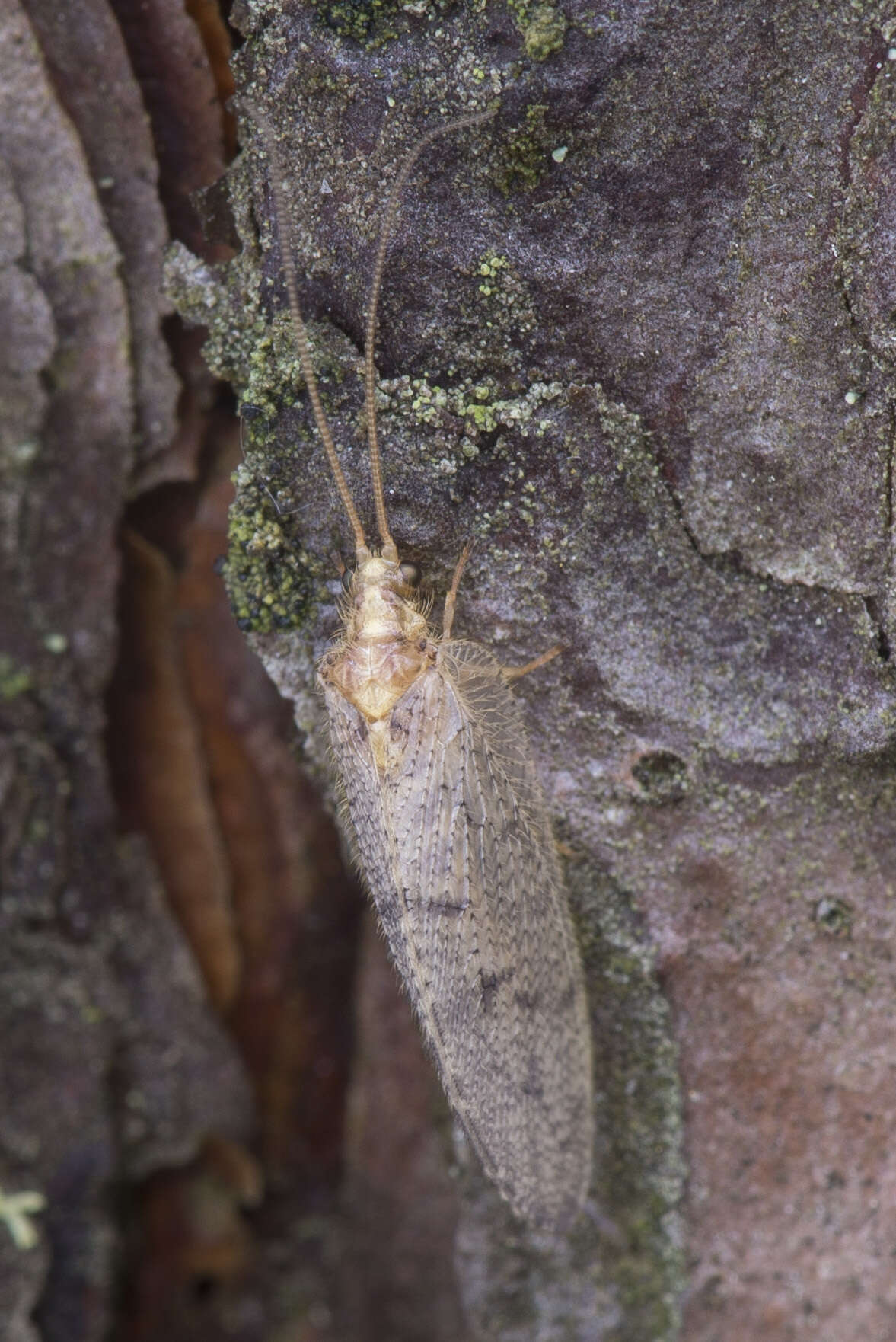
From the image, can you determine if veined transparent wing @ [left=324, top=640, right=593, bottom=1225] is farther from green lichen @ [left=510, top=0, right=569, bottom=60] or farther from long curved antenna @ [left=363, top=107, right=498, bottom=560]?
green lichen @ [left=510, top=0, right=569, bottom=60]

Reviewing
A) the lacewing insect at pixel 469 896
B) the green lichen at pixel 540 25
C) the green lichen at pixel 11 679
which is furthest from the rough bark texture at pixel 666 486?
the green lichen at pixel 11 679

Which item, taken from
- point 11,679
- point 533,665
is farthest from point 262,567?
point 11,679

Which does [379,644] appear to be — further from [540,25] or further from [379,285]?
[540,25]

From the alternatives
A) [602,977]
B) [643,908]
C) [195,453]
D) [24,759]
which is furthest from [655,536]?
[24,759]

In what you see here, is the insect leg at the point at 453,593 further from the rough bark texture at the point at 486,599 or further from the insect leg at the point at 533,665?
the insect leg at the point at 533,665

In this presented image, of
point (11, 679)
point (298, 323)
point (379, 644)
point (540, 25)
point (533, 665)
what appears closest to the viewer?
point (540, 25)

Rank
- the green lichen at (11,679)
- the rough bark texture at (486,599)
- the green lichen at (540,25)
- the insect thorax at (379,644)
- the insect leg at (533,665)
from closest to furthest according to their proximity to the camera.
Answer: the green lichen at (540,25) < the rough bark texture at (486,599) < the insect leg at (533,665) < the insect thorax at (379,644) < the green lichen at (11,679)

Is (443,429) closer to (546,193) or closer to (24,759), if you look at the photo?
(546,193)
